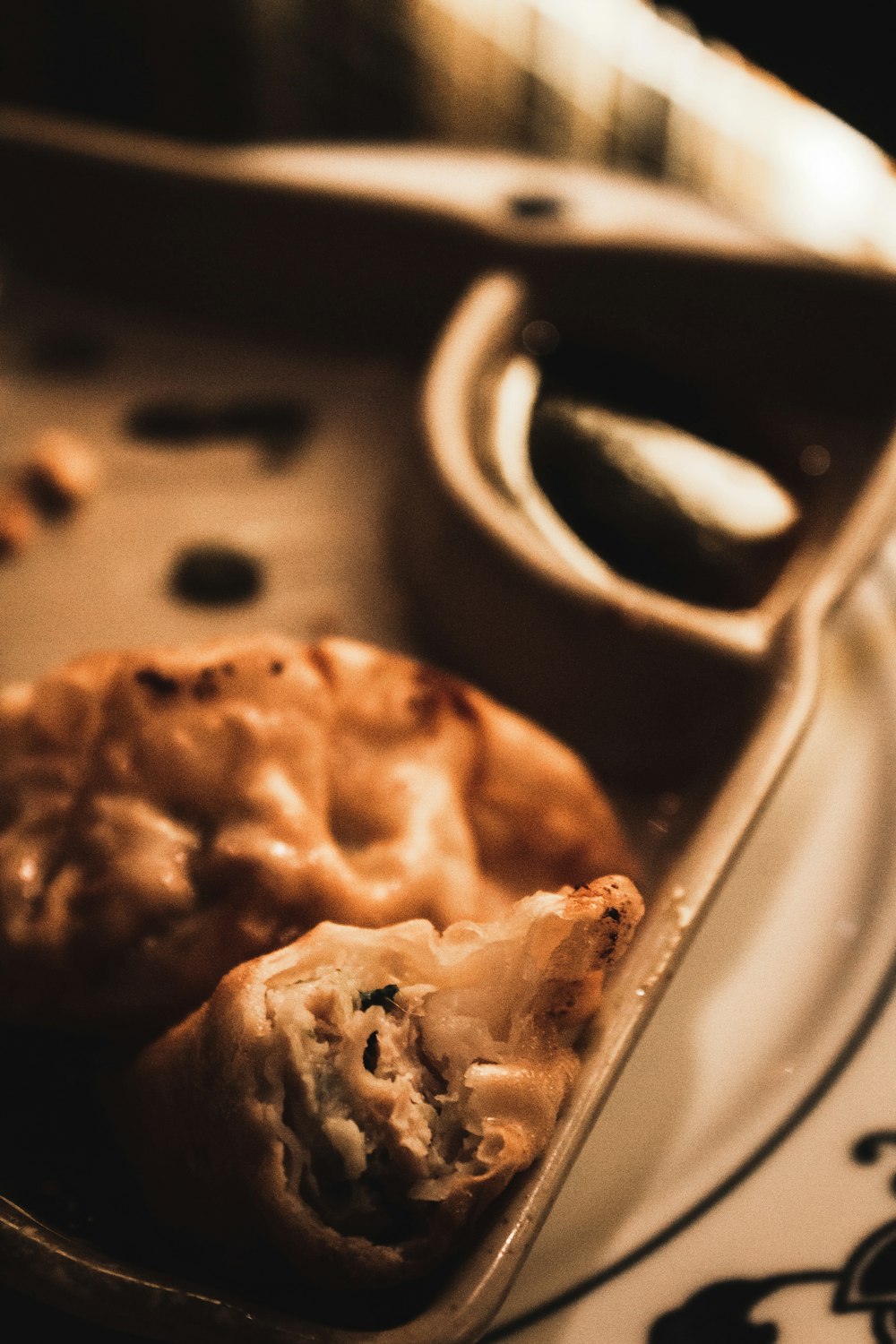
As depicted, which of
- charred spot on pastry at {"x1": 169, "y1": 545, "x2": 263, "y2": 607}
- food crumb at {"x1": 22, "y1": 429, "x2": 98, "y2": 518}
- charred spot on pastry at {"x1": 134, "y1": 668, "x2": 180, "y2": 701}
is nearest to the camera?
charred spot on pastry at {"x1": 134, "y1": 668, "x2": 180, "y2": 701}

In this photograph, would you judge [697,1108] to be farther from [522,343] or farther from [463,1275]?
[522,343]

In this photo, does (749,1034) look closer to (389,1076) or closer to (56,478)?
(389,1076)

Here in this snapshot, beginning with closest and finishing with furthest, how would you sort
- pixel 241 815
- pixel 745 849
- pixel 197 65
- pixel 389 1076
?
pixel 389 1076 < pixel 241 815 < pixel 745 849 < pixel 197 65

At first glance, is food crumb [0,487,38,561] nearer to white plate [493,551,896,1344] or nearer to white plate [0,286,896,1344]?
white plate [0,286,896,1344]

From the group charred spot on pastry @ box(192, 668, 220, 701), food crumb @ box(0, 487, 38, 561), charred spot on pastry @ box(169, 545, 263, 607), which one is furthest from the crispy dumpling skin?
food crumb @ box(0, 487, 38, 561)

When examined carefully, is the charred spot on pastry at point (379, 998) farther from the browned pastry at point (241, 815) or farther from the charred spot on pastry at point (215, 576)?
the charred spot on pastry at point (215, 576)

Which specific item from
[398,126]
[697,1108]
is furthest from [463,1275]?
[398,126]

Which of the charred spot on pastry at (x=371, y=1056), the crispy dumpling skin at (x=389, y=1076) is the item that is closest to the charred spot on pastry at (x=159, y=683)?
the crispy dumpling skin at (x=389, y=1076)

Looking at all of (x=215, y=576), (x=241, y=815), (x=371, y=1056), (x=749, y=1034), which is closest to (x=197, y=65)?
(x=215, y=576)
